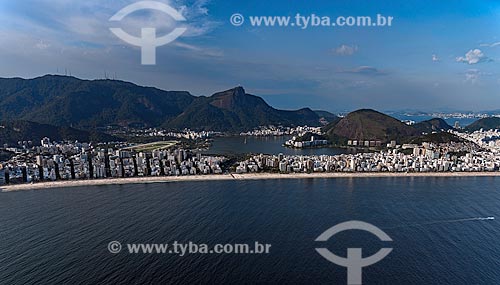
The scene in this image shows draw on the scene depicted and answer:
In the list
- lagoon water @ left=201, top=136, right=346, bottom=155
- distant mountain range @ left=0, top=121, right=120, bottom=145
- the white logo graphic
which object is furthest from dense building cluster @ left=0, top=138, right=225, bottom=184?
the white logo graphic

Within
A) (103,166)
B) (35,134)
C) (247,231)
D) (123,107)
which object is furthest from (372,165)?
(123,107)

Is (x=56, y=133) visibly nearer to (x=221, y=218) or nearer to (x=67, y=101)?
(x=67, y=101)

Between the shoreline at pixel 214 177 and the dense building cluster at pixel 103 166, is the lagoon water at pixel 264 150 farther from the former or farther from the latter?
the shoreline at pixel 214 177

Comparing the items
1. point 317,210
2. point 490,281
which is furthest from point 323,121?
point 490,281

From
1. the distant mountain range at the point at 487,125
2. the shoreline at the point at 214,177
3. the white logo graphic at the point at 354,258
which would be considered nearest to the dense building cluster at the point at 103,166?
the shoreline at the point at 214,177

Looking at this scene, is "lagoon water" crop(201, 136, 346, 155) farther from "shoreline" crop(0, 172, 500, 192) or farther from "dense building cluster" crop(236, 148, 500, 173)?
"shoreline" crop(0, 172, 500, 192)

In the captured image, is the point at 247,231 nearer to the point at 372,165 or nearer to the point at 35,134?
the point at 372,165
